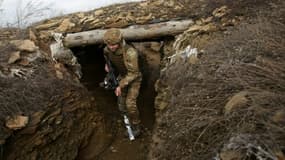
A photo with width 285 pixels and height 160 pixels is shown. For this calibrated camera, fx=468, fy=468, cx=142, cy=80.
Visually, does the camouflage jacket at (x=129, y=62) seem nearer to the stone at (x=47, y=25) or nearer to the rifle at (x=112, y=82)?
the rifle at (x=112, y=82)

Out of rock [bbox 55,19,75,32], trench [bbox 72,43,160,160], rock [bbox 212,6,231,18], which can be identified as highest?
rock [bbox 212,6,231,18]

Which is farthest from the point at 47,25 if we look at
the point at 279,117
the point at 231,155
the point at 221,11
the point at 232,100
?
the point at 279,117

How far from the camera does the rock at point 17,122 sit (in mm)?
6113

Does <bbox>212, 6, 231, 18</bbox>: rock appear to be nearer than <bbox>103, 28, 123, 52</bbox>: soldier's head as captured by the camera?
No

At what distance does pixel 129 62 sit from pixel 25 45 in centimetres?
171

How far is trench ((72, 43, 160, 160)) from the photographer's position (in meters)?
7.71

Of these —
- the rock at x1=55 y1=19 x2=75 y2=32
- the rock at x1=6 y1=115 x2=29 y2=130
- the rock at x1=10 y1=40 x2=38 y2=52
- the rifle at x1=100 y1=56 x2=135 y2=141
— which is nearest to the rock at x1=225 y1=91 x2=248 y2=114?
the rock at x1=6 y1=115 x2=29 y2=130

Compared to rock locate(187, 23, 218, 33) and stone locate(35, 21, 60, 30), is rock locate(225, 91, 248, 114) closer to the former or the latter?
rock locate(187, 23, 218, 33)

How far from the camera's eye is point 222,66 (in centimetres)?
515

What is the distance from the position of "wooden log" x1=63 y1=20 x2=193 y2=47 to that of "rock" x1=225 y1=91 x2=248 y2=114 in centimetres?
348

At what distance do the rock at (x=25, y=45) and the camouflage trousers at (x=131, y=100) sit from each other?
1601 millimetres

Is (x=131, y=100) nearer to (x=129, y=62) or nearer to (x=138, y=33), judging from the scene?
(x=129, y=62)

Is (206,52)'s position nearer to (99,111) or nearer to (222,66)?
(222,66)

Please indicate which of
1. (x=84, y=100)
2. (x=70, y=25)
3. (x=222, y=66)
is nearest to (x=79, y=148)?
(x=84, y=100)
